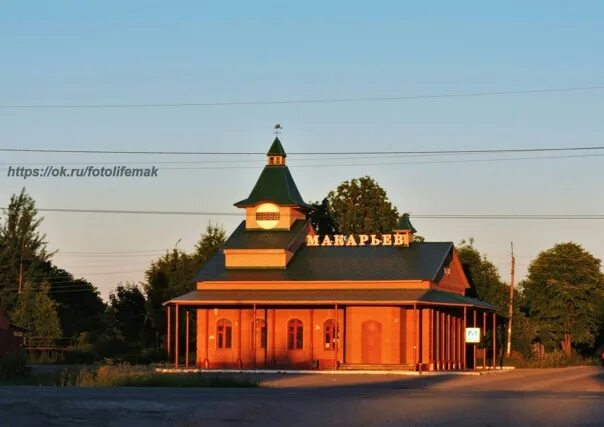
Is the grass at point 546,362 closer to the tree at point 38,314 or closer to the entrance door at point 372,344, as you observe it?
the entrance door at point 372,344

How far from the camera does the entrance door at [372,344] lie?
65.2 metres

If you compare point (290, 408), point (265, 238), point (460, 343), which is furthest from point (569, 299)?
point (290, 408)

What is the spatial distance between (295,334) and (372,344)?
164 inches

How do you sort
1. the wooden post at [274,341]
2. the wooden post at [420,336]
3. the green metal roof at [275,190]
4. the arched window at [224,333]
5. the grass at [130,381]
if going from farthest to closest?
the green metal roof at [275,190] → the arched window at [224,333] → the wooden post at [274,341] → the wooden post at [420,336] → the grass at [130,381]

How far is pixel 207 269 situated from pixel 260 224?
409 centimetres

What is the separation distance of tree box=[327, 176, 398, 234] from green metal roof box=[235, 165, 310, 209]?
2041 cm

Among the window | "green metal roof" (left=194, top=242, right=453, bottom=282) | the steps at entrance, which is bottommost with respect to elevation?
the steps at entrance

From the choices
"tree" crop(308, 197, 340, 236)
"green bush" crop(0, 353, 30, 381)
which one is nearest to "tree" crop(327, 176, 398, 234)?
"tree" crop(308, 197, 340, 236)

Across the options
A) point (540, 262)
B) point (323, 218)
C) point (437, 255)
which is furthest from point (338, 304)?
point (540, 262)

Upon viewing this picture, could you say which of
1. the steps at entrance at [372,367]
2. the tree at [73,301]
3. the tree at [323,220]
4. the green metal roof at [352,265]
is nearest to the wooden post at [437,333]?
the green metal roof at [352,265]

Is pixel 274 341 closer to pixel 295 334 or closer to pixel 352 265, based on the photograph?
pixel 295 334

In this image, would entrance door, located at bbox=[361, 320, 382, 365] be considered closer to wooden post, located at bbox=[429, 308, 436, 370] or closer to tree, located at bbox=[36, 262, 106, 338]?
wooden post, located at bbox=[429, 308, 436, 370]

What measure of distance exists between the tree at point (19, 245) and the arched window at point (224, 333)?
33.1 meters

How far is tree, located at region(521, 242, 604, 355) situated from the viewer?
9512 cm
